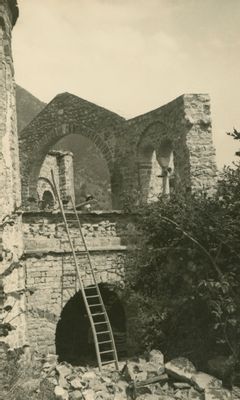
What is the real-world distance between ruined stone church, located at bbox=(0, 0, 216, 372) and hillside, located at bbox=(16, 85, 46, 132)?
1041 inches

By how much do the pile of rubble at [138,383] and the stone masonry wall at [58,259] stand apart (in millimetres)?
1143

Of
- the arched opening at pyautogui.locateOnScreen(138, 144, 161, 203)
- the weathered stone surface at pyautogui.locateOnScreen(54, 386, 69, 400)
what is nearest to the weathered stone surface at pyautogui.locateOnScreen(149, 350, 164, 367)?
the weathered stone surface at pyautogui.locateOnScreen(54, 386, 69, 400)

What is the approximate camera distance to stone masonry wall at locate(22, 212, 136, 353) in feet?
32.3

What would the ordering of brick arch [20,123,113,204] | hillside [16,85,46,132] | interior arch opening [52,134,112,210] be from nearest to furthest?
brick arch [20,123,113,204], interior arch opening [52,134,112,210], hillside [16,85,46,132]

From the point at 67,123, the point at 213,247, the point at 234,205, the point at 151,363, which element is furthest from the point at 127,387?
the point at 67,123

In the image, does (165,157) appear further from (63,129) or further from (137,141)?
(63,129)

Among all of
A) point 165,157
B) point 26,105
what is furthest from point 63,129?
point 26,105

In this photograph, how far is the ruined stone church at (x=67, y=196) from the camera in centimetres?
896

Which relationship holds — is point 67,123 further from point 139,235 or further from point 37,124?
point 139,235

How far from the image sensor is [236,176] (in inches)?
394

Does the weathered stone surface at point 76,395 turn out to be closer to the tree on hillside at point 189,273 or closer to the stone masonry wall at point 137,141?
the tree on hillside at point 189,273

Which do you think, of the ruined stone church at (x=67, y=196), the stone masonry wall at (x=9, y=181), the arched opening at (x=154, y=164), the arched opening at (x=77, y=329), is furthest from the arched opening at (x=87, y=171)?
the stone masonry wall at (x=9, y=181)

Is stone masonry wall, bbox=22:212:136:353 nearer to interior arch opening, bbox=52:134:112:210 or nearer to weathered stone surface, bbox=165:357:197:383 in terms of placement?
weathered stone surface, bbox=165:357:197:383

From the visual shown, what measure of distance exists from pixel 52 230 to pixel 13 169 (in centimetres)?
169
